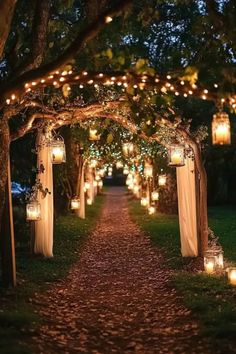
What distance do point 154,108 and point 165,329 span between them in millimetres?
3411

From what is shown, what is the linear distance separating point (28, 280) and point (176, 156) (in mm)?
4332

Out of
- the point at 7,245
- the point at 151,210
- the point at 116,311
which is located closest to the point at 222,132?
the point at 116,311

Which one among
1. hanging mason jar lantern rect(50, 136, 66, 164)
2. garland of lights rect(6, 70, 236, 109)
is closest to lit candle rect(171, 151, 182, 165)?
hanging mason jar lantern rect(50, 136, 66, 164)

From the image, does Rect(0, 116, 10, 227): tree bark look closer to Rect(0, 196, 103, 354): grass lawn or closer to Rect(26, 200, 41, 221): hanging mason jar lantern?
Rect(0, 196, 103, 354): grass lawn

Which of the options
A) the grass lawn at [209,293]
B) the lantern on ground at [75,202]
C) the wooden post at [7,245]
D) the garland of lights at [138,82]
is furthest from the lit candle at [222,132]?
the lantern on ground at [75,202]

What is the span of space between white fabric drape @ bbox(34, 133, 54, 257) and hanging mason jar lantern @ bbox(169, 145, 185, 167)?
3.22 meters

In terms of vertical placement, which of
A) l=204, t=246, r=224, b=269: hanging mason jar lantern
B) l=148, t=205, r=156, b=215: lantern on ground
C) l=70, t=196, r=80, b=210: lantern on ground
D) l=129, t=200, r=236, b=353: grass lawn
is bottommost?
l=129, t=200, r=236, b=353: grass lawn

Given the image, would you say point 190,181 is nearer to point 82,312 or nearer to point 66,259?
point 66,259

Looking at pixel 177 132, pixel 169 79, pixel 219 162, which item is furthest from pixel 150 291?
pixel 219 162

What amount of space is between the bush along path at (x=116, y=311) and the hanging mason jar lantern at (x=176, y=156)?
2.49 metres

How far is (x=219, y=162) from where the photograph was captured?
114ft

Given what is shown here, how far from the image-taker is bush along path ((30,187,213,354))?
7824 mm

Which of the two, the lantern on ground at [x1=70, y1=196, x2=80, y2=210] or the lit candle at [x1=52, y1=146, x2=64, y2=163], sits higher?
the lit candle at [x1=52, y1=146, x2=64, y2=163]

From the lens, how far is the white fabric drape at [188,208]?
48.2 ft
